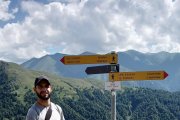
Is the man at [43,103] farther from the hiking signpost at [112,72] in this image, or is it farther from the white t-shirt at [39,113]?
the hiking signpost at [112,72]

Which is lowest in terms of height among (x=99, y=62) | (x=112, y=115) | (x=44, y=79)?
(x=112, y=115)

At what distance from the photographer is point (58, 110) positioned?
672cm

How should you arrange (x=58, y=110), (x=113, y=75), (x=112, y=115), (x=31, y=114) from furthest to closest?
1. (x=113, y=75)
2. (x=112, y=115)
3. (x=58, y=110)
4. (x=31, y=114)

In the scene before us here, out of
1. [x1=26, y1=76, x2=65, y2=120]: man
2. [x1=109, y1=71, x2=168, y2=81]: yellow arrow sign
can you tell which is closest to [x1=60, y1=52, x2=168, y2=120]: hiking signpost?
[x1=109, y1=71, x2=168, y2=81]: yellow arrow sign

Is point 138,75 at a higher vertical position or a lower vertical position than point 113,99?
higher

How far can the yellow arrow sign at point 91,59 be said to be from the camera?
1289 centimetres

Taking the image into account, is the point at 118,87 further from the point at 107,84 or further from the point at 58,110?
Answer: the point at 58,110

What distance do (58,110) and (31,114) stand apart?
0.60 meters

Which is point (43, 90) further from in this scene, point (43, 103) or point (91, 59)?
point (91, 59)

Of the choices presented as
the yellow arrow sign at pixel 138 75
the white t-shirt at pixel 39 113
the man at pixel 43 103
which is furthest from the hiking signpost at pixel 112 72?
the man at pixel 43 103

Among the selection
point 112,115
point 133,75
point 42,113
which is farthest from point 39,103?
point 133,75

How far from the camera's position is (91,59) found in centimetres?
1290

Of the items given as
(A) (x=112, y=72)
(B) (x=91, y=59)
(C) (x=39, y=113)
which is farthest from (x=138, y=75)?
(C) (x=39, y=113)

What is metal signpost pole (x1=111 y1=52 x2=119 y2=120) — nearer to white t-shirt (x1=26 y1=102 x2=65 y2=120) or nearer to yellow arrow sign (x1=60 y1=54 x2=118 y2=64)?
yellow arrow sign (x1=60 y1=54 x2=118 y2=64)
